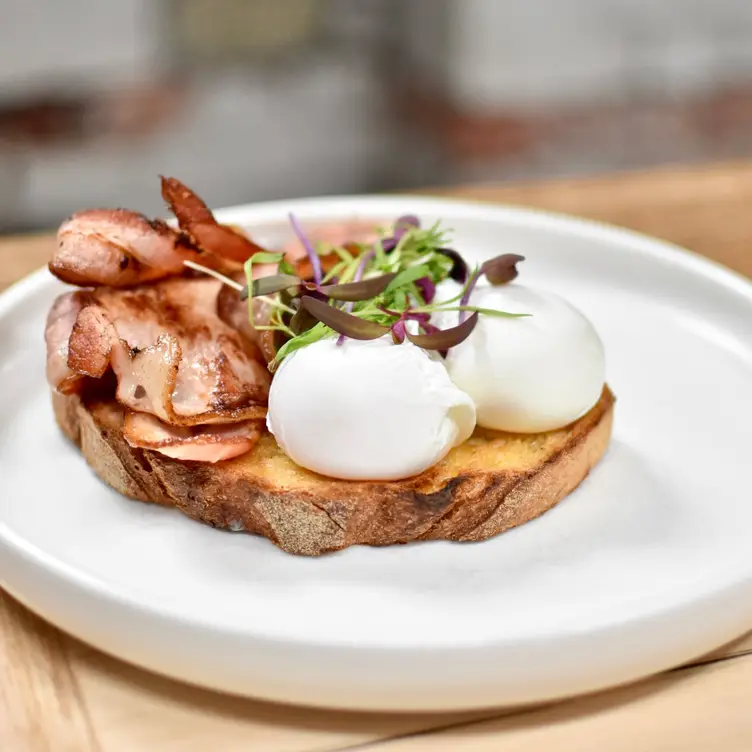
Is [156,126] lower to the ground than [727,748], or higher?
lower

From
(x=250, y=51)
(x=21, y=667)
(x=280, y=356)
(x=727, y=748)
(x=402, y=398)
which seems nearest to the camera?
(x=727, y=748)

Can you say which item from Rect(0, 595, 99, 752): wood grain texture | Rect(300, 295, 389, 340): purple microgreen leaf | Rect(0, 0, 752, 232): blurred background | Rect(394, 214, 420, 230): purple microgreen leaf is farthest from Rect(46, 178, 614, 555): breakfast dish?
Rect(0, 0, 752, 232): blurred background

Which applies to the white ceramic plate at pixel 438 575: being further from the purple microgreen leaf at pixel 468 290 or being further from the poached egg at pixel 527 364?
the purple microgreen leaf at pixel 468 290

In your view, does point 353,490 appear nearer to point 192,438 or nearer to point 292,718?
point 192,438

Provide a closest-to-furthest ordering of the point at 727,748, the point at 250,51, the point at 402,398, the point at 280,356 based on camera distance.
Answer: the point at 727,748 → the point at 402,398 → the point at 280,356 → the point at 250,51

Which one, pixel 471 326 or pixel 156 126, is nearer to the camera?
pixel 471 326

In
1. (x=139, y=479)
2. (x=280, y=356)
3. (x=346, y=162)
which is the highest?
(x=280, y=356)

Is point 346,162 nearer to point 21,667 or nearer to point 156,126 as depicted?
point 156,126

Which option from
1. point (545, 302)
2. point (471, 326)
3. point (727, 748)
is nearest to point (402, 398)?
point (471, 326)

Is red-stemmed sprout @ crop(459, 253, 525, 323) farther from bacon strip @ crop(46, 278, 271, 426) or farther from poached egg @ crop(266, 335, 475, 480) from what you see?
bacon strip @ crop(46, 278, 271, 426)
